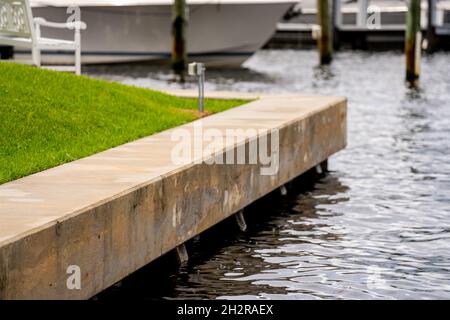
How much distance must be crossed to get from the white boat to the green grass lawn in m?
24.6

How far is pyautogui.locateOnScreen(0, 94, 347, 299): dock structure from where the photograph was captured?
380 inches

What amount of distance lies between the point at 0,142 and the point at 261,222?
133 inches

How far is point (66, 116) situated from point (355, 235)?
3595mm

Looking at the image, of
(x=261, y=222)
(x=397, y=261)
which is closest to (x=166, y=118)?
(x=261, y=222)

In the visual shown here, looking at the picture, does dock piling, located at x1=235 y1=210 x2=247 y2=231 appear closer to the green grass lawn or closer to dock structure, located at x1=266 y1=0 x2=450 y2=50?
the green grass lawn

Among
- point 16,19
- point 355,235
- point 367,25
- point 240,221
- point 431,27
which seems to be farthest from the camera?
point 367,25

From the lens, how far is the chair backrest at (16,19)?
1866 centimetres

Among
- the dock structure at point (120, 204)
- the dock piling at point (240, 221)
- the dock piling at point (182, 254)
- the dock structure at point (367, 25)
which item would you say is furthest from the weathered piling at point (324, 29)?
the dock piling at point (182, 254)

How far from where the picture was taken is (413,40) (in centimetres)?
3612

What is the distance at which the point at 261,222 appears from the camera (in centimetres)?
1559

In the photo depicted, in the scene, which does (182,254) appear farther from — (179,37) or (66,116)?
(179,37)

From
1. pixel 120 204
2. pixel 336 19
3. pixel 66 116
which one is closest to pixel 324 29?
pixel 336 19

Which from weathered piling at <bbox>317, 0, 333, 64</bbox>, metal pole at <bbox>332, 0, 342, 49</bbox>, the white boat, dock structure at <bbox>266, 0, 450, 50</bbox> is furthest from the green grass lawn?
metal pole at <bbox>332, 0, 342, 49</bbox>

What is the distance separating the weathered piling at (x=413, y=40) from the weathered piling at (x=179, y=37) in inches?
266
